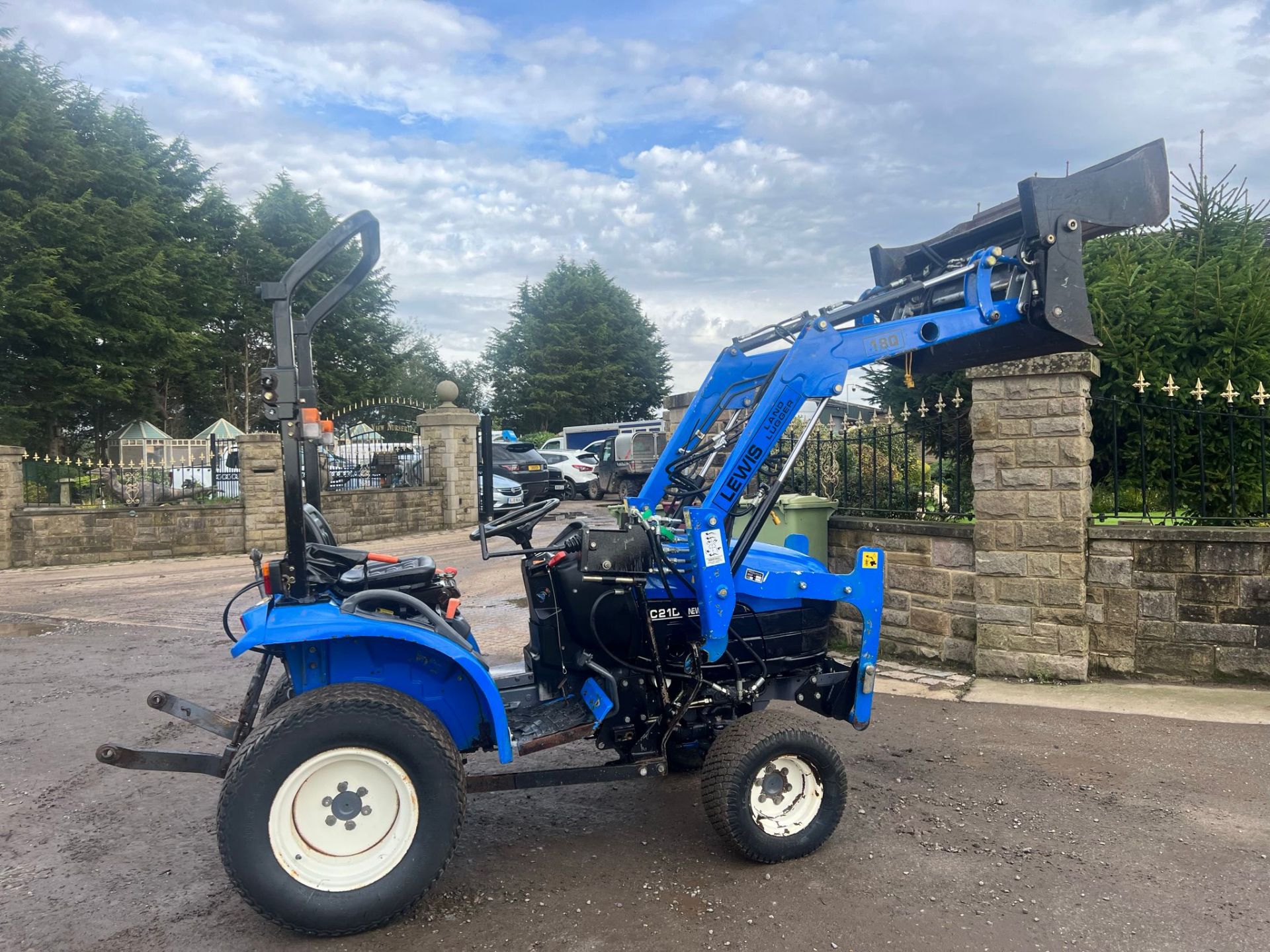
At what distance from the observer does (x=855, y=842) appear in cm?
380

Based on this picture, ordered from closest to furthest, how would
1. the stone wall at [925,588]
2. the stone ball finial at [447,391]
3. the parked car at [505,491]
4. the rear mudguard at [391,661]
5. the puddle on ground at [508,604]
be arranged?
the rear mudguard at [391,661] → the stone wall at [925,588] → the puddle on ground at [508,604] → the stone ball finial at [447,391] → the parked car at [505,491]

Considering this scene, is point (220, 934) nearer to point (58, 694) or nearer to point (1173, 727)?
point (58, 694)

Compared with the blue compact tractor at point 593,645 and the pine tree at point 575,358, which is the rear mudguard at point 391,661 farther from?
the pine tree at point 575,358

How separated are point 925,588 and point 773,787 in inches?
143

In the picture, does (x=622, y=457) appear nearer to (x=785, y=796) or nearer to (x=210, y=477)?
(x=210, y=477)

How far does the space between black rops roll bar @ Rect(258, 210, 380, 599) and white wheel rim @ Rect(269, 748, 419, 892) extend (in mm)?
697

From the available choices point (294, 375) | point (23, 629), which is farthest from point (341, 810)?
point (23, 629)

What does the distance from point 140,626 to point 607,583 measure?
7149 mm

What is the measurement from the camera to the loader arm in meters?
3.70

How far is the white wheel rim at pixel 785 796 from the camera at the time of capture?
11.8 ft

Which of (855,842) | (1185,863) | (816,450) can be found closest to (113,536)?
(816,450)

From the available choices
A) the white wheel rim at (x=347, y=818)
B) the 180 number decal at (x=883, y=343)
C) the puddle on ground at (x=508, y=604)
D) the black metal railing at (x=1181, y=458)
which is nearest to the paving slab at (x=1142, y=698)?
the black metal railing at (x=1181, y=458)

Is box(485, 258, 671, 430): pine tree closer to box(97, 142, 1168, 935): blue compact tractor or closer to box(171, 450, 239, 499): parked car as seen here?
box(171, 450, 239, 499): parked car

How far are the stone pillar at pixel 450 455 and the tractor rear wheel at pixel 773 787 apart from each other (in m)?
14.9
